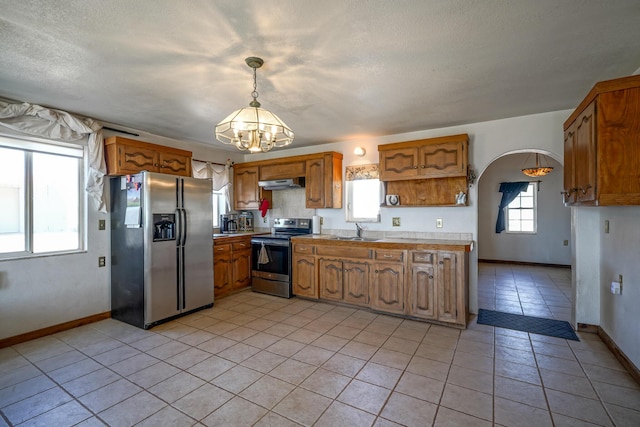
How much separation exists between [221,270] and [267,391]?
2569mm

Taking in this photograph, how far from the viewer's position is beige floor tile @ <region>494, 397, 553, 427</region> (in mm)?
1848

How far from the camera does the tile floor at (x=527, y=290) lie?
395 cm

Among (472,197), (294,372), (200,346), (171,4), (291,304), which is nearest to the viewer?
(171,4)

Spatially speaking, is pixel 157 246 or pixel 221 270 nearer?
pixel 157 246

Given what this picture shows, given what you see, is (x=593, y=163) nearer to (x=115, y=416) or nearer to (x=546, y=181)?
(x=115, y=416)

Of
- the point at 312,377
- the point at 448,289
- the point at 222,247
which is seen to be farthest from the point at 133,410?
the point at 448,289

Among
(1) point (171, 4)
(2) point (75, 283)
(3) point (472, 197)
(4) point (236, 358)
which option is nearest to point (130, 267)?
(2) point (75, 283)

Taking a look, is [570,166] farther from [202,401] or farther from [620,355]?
[202,401]

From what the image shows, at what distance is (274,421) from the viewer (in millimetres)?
1883

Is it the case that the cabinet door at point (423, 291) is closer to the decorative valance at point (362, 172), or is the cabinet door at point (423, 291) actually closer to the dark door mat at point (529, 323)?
the dark door mat at point (529, 323)

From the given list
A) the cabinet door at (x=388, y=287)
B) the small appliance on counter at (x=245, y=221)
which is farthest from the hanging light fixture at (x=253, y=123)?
the small appliance on counter at (x=245, y=221)

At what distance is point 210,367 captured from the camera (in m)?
2.53

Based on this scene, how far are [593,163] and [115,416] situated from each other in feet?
11.5

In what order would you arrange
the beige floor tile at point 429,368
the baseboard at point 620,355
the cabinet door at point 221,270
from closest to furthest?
the baseboard at point 620,355 < the beige floor tile at point 429,368 < the cabinet door at point 221,270
